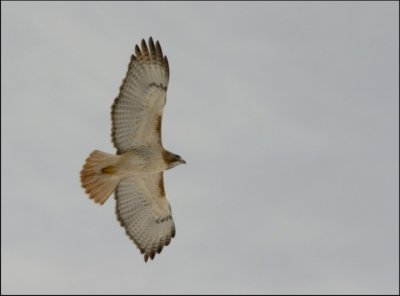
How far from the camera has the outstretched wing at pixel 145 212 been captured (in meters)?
18.8

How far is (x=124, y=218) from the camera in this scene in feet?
61.9

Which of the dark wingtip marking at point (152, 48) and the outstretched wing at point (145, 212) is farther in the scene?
the outstretched wing at point (145, 212)

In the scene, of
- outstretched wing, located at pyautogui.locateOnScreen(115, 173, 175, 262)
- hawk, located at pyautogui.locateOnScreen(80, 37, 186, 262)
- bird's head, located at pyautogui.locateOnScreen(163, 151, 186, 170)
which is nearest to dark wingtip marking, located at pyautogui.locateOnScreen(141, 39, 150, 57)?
hawk, located at pyautogui.locateOnScreen(80, 37, 186, 262)

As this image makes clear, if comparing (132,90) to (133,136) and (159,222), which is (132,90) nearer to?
(133,136)

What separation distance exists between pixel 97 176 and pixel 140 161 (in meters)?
0.90

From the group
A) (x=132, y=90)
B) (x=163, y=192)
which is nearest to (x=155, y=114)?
(x=132, y=90)

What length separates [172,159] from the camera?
17.8 metres

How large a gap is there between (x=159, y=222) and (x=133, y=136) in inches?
84.1

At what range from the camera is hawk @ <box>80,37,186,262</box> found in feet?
56.9

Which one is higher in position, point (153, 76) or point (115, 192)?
point (153, 76)

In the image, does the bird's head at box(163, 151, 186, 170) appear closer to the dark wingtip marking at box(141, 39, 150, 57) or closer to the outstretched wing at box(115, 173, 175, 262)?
the outstretched wing at box(115, 173, 175, 262)

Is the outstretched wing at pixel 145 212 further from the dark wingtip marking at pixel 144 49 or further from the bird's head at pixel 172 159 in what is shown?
the dark wingtip marking at pixel 144 49

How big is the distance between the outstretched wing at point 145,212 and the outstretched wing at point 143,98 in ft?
4.47

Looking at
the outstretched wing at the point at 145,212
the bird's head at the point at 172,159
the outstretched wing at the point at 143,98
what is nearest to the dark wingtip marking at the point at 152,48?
the outstretched wing at the point at 143,98
